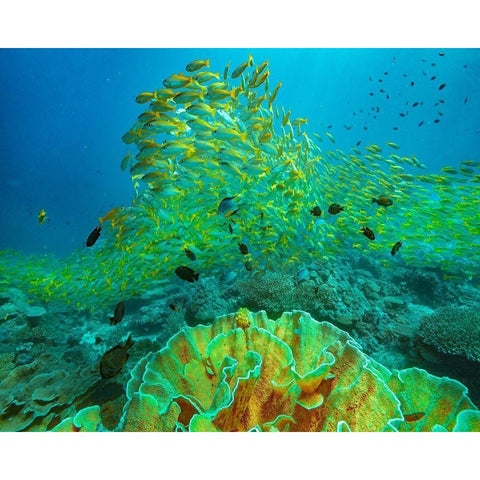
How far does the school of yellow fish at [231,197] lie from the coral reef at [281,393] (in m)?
1.71

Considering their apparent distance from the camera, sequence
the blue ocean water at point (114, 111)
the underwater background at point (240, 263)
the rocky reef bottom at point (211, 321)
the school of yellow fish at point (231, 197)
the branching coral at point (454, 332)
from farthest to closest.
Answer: the blue ocean water at point (114, 111)
the school of yellow fish at point (231, 197)
the branching coral at point (454, 332)
the underwater background at point (240, 263)
the rocky reef bottom at point (211, 321)

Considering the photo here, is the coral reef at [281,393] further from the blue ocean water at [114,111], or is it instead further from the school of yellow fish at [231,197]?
the blue ocean water at [114,111]

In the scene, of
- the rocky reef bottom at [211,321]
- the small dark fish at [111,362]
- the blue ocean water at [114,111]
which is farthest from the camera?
the blue ocean water at [114,111]

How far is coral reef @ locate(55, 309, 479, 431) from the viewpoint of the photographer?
7.71 ft

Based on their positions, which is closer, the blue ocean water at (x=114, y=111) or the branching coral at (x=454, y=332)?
the branching coral at (x=454, y=332)

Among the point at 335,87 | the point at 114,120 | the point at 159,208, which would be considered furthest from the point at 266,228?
the point at 114,120

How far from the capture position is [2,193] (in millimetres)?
66250

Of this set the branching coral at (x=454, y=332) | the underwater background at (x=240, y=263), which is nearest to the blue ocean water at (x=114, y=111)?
the underwater background at (x=240, y=263)

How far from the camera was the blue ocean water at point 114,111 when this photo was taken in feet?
124

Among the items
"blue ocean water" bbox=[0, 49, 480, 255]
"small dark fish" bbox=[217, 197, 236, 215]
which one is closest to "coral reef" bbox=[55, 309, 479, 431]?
"small dark fish" bbox=[217, 197, 236, 215]

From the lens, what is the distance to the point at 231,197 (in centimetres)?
347

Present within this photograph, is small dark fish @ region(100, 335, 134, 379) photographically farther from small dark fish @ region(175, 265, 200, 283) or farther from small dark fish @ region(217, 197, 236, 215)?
small dark fish @ region(217, 197, 236, 215)
